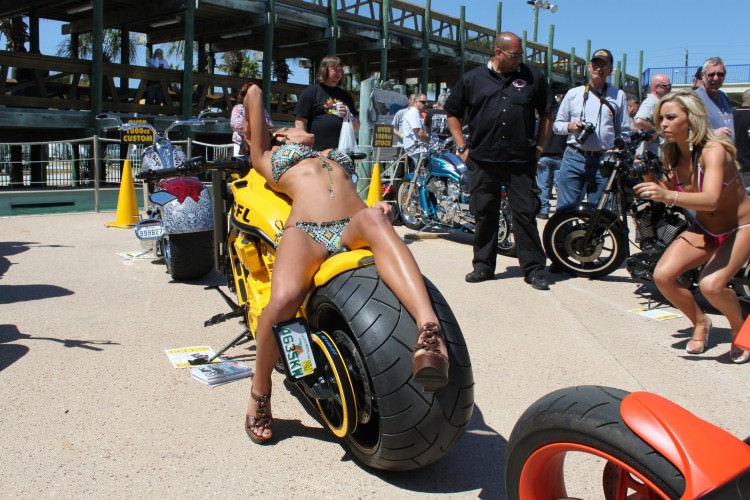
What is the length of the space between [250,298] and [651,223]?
3.68 meters

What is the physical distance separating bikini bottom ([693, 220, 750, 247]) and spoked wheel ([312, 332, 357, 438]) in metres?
2.71

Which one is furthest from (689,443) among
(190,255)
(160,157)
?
(160,157)

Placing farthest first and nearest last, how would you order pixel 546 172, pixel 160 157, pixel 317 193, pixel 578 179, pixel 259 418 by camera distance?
pixel 546 172 → pixel 160 157 → pixel 578 179 → pixel 317 193 → pixel 259 418

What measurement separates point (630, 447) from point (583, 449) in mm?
133

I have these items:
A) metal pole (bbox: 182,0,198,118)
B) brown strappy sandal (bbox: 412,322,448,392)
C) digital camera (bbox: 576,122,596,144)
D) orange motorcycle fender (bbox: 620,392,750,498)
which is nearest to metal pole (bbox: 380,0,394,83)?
metal pole (bbox: 182,0,198,118)

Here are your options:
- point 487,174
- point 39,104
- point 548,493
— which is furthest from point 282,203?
point 39,104

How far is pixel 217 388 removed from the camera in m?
3.58

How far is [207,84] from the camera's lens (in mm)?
17094

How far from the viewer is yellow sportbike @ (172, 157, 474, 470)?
244cm

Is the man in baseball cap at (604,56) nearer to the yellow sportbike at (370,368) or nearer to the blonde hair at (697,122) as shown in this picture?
the blonde hair at (697,122)

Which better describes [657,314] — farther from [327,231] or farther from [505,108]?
[327,231]

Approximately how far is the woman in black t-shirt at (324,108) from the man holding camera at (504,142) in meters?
1.02

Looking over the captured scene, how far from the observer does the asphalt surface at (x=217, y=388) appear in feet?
8.79

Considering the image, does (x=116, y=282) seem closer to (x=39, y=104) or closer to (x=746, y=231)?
(x=746, y=231)
